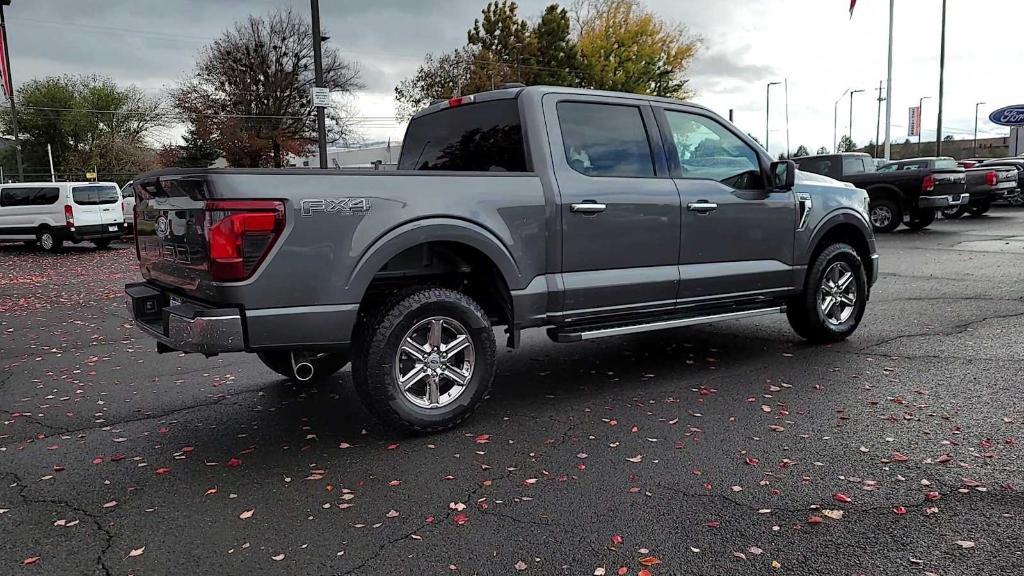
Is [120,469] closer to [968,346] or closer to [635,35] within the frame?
[968,346]

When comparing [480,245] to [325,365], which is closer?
[480,245]

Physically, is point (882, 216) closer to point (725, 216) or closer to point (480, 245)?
point (725, 216)

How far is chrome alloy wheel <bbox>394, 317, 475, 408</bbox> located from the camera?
13.9 feet

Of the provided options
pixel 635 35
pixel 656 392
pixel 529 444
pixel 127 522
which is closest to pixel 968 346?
pixel 656 392

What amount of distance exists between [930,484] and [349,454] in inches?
113

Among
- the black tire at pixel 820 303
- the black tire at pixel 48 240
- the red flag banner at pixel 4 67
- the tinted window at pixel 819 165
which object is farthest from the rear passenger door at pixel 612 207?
the red flag banner at pixel 4 67

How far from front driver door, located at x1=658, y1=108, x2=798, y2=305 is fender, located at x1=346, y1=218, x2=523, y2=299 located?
1.47m

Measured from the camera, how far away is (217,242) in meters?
3.69

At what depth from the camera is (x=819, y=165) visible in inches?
758

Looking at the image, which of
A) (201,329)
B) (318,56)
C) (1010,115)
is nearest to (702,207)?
(201,329)

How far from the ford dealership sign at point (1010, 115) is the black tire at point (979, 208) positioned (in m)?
14.5

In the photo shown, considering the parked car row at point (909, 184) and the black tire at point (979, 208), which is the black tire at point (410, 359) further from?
the black tire at point (979, 208)

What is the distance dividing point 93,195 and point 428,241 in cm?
1873

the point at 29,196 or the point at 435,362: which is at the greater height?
the point at 29,196
